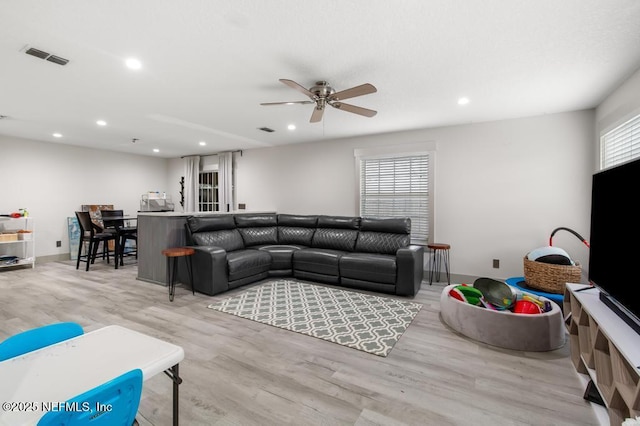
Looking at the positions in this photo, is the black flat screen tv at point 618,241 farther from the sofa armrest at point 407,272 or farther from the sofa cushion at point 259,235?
the sofa cushion at point 259,235

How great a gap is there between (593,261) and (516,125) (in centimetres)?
270

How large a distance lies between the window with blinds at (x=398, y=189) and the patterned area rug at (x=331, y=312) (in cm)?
177

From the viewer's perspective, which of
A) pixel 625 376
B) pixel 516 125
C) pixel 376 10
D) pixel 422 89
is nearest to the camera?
pixel 625 376

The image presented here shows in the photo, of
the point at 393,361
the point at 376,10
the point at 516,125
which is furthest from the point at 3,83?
the point at 516,125

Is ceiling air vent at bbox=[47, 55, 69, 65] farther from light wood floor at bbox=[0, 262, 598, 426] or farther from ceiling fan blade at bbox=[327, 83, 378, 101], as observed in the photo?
light wood floor at bbox=[0, 262, 598, 426]

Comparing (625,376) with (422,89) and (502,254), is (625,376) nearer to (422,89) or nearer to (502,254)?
(422,89)

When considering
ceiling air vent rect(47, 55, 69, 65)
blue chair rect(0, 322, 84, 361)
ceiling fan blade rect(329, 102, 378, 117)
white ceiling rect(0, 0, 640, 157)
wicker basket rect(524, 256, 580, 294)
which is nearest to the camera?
blue chair rect(0, 322, 84, 361)

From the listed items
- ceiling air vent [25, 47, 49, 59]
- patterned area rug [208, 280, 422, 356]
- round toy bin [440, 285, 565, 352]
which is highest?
ceiling air vent [25, 47, 49, 59]

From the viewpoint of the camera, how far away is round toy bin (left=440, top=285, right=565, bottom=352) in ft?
8.01

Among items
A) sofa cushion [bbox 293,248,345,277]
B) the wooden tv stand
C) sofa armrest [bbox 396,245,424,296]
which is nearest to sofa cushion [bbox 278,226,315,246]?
sofa cushion [bbox 293,248,345,277]

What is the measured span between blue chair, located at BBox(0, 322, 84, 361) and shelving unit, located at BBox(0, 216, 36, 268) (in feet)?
18.9

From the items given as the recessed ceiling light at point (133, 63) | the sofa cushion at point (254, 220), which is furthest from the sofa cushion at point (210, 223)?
the recessed ceiling light at point (133, 63)

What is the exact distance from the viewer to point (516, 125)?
4098 mm

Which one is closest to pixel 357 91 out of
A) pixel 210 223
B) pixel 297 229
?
pixel 210 223
